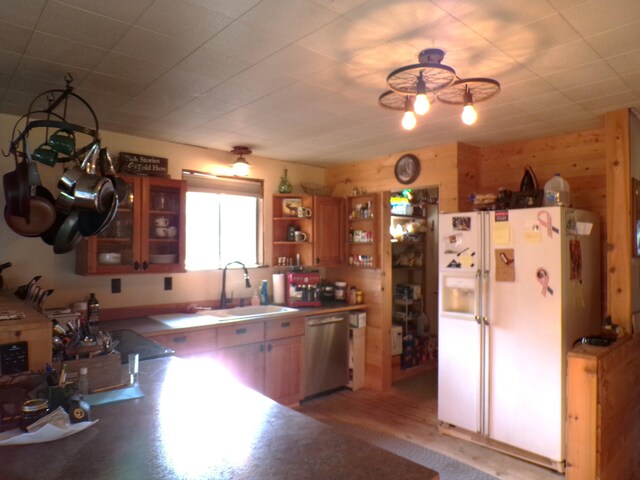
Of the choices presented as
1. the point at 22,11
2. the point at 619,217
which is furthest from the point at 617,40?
the point at 22,11

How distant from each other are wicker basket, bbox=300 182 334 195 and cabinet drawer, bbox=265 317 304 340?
1431 mm

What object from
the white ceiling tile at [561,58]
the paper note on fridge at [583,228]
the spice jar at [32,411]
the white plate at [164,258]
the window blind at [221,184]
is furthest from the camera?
the window blind at [221,184]

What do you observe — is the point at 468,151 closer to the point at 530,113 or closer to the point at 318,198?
the point at 530,113

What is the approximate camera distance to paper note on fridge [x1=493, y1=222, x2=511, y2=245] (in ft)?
9.92

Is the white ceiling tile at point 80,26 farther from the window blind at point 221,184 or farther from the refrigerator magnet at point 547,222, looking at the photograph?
the refrigerator magnet at point 547,222

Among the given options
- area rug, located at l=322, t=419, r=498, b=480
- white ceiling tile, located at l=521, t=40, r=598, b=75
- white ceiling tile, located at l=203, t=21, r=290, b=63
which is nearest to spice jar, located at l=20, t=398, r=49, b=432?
white ceiling tile, located at l=203, t=21, r=290, b=63

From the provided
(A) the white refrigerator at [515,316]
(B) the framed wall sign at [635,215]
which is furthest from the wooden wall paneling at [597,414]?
(B) the framed wall sign at [635,215]

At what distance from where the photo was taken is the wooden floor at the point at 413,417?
2857 millimetres

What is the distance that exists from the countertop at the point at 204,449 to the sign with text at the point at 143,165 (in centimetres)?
231

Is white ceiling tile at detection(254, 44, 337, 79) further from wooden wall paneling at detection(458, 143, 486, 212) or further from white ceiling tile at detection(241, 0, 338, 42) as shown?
wooden wall paneling at detection(458, 143, 486, 212)

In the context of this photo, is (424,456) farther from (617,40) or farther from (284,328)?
(617,40)

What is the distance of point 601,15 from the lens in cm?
172

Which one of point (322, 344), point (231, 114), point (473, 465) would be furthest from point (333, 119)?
point (473, 465)

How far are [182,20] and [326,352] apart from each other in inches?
123
